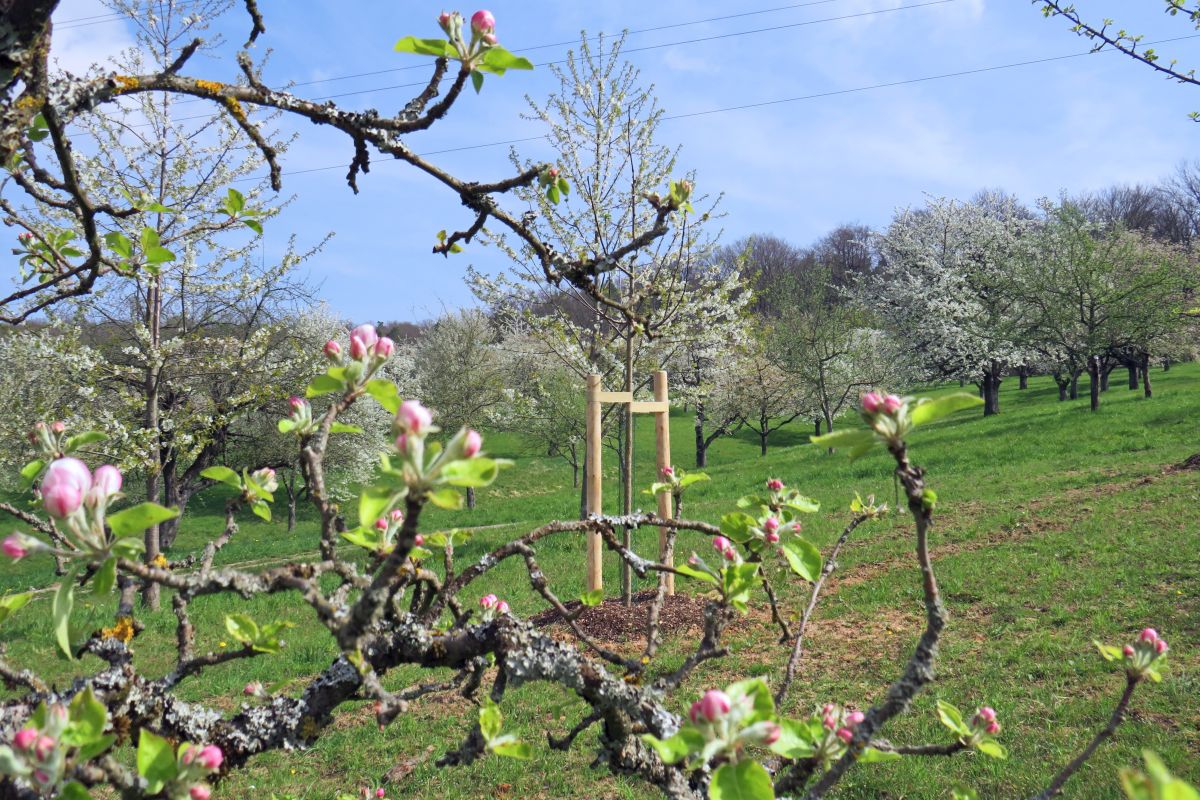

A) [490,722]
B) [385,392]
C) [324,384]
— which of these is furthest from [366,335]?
[490,722]

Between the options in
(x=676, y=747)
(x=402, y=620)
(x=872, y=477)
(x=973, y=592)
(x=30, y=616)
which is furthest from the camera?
(x=872, y=477)

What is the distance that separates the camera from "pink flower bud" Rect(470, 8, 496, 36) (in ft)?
3.79

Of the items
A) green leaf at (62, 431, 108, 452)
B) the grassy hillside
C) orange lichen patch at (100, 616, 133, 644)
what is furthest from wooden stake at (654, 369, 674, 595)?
green leaf at (62, 431, 108, 452)

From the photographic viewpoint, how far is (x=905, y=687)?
0.87 metres

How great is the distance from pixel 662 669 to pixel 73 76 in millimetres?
5098

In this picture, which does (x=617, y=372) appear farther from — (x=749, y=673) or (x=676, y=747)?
(x=676, y=747)

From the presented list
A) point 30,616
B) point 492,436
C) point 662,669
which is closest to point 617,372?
point 662,669

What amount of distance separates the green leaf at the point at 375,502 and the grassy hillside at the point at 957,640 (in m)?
0.27

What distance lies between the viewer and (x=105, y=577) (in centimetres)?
72

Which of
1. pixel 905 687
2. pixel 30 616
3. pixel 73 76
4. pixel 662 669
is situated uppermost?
pixel 73 76

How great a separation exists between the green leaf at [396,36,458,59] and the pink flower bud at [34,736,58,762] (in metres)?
0.94

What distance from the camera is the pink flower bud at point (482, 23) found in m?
1.15

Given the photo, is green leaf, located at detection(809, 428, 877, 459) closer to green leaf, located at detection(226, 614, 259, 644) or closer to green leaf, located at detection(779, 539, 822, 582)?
green leaf, located at detection(779, 539, 822, 582)

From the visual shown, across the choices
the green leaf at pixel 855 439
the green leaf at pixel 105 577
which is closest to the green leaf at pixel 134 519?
the green leaf at pixel 105 577
